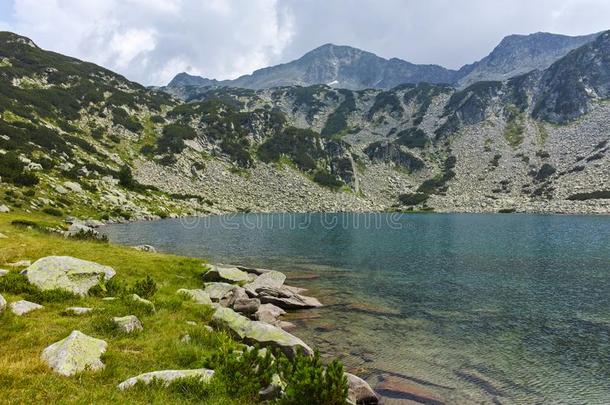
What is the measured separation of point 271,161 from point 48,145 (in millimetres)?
90649

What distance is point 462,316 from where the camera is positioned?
22.6m

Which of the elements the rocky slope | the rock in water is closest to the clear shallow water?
the rock in water

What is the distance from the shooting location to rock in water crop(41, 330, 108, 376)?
30.3 feet

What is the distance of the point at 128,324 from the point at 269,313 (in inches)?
414

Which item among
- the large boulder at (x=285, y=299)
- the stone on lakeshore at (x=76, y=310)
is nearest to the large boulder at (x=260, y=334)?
the stone on lakeshore at (x=76, y=310)

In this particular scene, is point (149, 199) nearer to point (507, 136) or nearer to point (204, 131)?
point (204, 131)

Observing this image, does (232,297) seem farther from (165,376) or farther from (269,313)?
(165,376)

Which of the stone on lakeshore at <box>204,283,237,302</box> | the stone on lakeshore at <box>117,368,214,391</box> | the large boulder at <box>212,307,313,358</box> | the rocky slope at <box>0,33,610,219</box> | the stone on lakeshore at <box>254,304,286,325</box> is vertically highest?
the rocky slope at <box>0,33,610,219</box>

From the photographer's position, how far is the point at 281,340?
1465cm

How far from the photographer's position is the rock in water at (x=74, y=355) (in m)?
9.25

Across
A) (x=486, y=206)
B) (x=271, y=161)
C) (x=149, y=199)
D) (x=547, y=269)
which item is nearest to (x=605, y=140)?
(x=486, y=206)

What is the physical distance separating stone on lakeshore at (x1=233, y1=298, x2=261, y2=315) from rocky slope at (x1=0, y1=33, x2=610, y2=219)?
5947cm

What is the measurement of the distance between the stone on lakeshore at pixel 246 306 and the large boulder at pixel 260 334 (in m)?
5.21

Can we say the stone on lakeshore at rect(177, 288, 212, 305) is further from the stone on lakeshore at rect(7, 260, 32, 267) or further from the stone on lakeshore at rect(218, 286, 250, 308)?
the stone on lakeshore at rect(7, 260, 32, 267)
